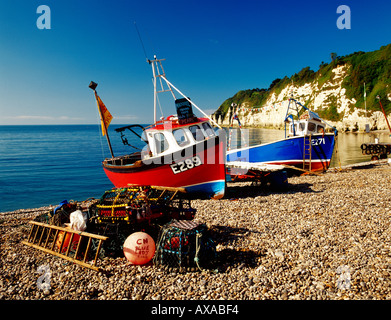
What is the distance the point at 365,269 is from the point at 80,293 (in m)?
5.90

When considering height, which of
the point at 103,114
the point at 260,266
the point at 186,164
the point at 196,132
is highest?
the point at 103,114

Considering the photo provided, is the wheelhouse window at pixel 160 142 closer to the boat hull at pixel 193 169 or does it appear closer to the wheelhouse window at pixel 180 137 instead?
the wheelhouse window at pixel 180 137

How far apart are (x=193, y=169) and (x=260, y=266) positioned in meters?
6.58

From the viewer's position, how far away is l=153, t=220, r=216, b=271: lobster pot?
19.3 feet

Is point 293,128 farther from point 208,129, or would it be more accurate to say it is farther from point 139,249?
point 139,249

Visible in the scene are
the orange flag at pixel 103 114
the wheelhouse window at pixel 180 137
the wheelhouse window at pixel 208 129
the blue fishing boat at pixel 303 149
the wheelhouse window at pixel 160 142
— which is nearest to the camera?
the wheelhouse window at pixel 180 137

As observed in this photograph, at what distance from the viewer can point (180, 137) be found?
1237cm

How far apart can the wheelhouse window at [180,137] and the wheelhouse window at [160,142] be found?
59 cm

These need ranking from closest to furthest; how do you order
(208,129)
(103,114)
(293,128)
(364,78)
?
(208,129), (103,114), (293,128), (364,78)

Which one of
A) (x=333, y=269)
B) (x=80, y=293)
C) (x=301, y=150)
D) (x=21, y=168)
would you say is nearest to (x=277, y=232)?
(x=333, y=269)

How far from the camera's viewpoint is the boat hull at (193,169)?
11703 mm

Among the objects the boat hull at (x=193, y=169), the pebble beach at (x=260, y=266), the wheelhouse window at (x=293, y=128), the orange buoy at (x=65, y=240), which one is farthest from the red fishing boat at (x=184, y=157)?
the wheelhouse window at (x=293, y=128)

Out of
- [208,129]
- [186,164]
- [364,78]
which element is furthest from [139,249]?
[364,78]
